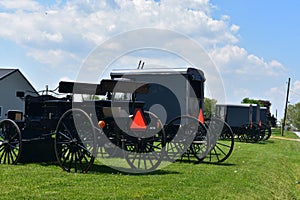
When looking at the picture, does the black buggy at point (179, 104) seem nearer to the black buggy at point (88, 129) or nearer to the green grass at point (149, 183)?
the black buggy at point (88, 129)

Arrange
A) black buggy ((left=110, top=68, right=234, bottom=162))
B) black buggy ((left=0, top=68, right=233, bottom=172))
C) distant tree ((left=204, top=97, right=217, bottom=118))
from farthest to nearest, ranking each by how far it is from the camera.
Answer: distant tree ((left=204, top=97, right=217, bottom=118)) < black buggy ((left=110, top=68, right=234, bottom=162)) < black buggy ((left=0, top=68, right=233, bottom=172))

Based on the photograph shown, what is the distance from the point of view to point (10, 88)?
40.2 meters

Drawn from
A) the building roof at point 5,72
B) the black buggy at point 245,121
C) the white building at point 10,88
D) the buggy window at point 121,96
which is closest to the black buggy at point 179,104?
the buggy window at point 121,96

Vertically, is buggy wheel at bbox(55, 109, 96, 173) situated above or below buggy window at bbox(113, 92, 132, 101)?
below

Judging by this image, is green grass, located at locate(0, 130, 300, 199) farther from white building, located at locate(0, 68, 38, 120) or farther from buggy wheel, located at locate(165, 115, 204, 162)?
white building, located at locate(0, 68, 38, 120)

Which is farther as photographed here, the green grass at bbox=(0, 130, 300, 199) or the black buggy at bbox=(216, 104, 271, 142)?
the black buggy at bbox=(216, 104, 271, 142)

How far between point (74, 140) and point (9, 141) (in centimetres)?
254

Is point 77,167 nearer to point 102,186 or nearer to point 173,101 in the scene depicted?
point 102,186

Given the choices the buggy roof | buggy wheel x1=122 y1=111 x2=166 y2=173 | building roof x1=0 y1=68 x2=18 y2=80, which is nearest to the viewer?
buggy wheel x1=122 y1=111 x2=166 y2=173

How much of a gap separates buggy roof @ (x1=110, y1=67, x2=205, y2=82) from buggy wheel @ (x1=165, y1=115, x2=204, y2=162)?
1863 millimetres

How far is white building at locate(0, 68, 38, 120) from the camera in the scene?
Result: 3867 cm

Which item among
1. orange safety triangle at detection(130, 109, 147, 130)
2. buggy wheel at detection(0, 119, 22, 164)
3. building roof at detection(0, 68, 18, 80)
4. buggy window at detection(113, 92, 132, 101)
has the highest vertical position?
building roof at detection(0, 68, 18, 80)

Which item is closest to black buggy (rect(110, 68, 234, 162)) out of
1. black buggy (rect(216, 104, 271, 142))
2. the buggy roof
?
the buggy roof

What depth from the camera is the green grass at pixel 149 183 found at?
25.7 ft
